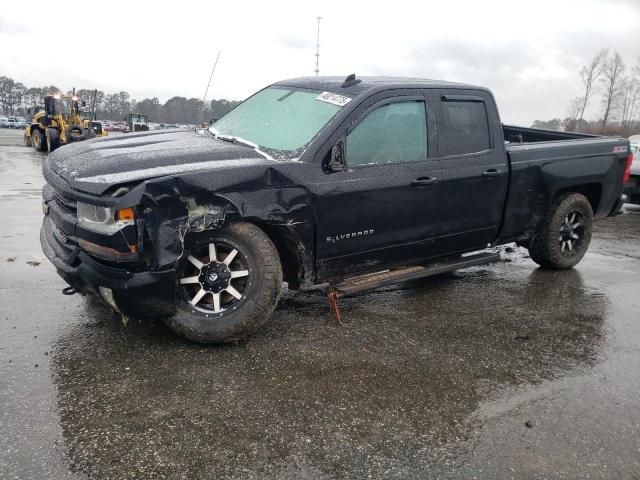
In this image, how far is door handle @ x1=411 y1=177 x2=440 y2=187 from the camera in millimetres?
4184

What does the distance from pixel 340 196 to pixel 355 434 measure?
67.8 inches

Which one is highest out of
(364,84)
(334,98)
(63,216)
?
(364,84)

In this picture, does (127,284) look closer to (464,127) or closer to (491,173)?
(464,127)

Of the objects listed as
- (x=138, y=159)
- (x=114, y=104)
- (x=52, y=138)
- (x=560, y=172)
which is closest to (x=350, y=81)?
(x=138, y=159)

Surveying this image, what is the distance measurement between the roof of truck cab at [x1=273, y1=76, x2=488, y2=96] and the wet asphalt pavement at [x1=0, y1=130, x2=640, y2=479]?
1793 mm

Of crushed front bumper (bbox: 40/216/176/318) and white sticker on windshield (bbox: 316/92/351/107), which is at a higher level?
white sticker on windshield (bbox: 316/92/351/107)

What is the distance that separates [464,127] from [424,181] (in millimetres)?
792

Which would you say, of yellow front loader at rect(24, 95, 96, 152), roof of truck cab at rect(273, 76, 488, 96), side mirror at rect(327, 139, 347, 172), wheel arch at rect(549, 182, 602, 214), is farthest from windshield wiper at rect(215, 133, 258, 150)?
yellow front loader at rect(24, 95, 96, 152)

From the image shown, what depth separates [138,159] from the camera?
11.3ft

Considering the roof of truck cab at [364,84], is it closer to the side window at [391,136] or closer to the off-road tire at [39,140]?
the side window at [391,136]

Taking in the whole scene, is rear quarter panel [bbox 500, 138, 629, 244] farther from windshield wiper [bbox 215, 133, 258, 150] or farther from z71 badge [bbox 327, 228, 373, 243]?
windshield wiper [bbox 215, 133, 258, 150]

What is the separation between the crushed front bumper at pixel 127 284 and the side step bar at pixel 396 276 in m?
1.24

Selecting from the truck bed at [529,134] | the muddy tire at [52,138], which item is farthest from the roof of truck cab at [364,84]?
the muddy tire at [52,138]

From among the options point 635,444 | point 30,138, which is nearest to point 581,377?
point 635,444
